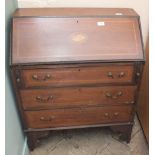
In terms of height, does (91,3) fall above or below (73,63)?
above

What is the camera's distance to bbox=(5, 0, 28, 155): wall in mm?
1256

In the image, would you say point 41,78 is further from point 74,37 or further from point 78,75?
point 74,37

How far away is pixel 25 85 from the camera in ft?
4.42

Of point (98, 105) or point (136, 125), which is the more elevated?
point (98, 105)

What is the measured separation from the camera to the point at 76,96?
4.72 ft

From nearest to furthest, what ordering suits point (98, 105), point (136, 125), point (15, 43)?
point (15, 43)
point (98, 105)
point (136, 125)

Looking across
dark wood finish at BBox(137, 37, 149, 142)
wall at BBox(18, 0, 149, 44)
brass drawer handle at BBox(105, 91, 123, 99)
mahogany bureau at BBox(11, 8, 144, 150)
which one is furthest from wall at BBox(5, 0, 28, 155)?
dark wood finish at BBox(137, 37, 149, 142)

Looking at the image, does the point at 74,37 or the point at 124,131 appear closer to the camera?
the point at 74,37

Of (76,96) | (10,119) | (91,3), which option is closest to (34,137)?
(10,119)

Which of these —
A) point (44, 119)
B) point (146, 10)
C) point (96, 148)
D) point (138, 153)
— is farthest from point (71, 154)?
point (146, 10)

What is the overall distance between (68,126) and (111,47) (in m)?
0.66

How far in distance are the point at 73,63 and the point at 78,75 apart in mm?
95

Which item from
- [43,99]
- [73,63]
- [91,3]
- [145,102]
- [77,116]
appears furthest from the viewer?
[145,102]
